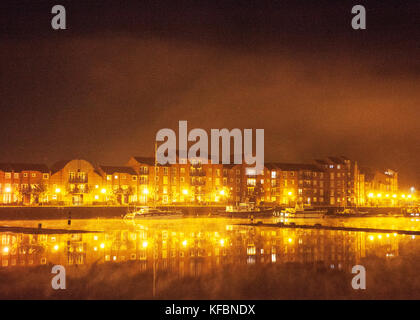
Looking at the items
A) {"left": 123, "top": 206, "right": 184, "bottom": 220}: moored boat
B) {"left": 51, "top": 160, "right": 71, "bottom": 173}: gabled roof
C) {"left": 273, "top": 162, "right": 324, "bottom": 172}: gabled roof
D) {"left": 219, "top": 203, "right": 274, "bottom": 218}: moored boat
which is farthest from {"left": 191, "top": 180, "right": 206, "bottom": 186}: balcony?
{"left": 123, "top": 206, "right": 184, "bottom": 220}: moored boat

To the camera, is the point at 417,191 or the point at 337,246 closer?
the point at 337,246

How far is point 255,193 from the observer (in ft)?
375

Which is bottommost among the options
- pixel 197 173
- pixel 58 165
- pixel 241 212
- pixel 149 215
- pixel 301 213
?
pixel 301 213

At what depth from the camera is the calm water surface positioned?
15.2 meters

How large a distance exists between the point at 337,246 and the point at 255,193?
85512mm

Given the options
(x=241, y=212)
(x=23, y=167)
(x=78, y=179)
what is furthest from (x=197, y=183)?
(x=23, y=167)

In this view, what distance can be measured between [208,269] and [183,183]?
8704 cm

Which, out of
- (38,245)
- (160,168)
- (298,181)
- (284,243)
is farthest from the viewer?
(298,181)

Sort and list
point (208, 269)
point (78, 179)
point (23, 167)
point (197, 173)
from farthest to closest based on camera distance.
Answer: point (197, 173) < point (78, 179) < point (23, 167) < point (208, 269)

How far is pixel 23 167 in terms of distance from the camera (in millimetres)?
93188

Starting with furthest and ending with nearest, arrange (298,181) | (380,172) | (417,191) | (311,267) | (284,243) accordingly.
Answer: (417,191), (380,172), (298,181), (284,243), (311,267)

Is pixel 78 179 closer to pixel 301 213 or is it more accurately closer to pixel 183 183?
pixel 183 183
